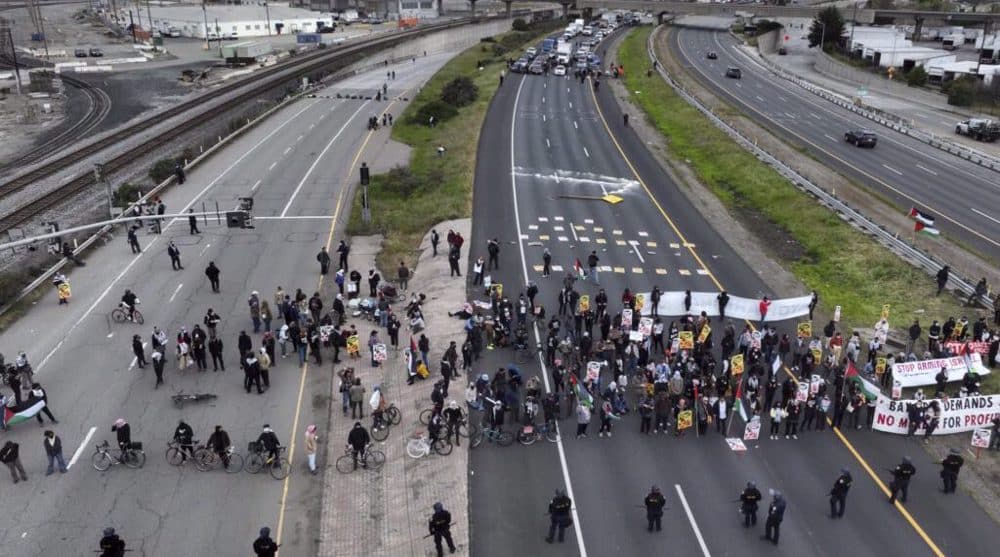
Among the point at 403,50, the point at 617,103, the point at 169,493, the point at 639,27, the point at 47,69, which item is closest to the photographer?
the point at 169,493

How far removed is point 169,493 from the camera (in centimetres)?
2247

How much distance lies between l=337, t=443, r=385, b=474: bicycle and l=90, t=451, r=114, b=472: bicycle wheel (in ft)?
21.2

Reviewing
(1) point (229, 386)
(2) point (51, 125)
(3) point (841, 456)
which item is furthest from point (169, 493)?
(2) point (51, 125)

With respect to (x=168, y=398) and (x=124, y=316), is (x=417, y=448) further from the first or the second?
(x=124, y=316)

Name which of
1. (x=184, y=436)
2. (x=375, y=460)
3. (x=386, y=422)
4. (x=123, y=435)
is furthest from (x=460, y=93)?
(x=123, y=435)

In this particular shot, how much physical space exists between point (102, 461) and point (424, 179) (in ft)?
116

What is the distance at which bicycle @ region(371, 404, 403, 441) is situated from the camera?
83.0ft

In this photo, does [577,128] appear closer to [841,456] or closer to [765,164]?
[765,164]

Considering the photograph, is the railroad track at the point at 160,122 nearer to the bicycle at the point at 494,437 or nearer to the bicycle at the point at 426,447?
the bicycle at the point at 426,447

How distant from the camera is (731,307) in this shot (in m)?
33.9

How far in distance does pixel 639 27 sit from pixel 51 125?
12350cm

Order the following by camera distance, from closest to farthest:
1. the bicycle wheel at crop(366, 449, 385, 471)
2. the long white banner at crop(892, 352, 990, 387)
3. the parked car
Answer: the bicycle wheel at crop(366, 449, 385, 471) < the long white banner at crop(892, 352, 990, 387) < the parked car

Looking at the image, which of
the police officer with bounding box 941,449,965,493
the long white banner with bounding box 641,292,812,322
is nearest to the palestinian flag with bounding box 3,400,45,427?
the long white banner with bounding box 641,292,812,322

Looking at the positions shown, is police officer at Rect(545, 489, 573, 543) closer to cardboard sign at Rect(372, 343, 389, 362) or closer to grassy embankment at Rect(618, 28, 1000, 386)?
cardboard sign at Rect(372, 343, 389, 362)
